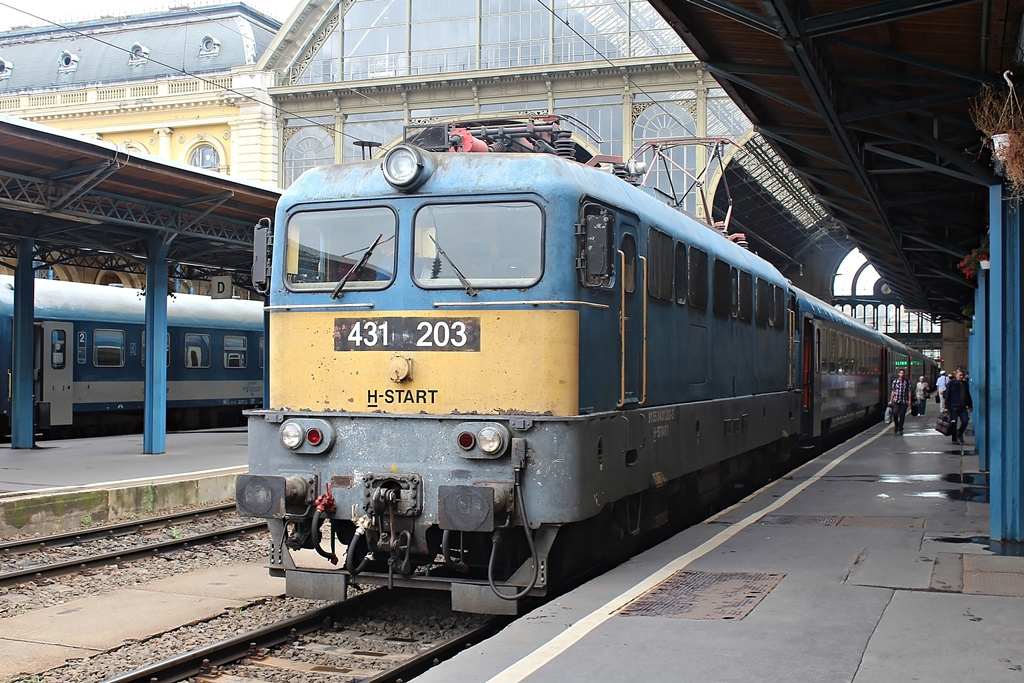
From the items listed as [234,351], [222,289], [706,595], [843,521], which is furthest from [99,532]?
[234,351]

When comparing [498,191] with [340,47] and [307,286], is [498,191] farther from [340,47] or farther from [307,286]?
[340,47]

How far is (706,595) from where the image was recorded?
742 cm

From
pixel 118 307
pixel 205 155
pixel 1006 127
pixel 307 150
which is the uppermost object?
pixel 205 155

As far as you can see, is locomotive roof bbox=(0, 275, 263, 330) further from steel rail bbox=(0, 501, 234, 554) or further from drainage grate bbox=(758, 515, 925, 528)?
drainage grate bbox=(758, 515, 925, 528)

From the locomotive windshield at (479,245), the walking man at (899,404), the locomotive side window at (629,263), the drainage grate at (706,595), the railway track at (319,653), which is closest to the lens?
the railway track at (319,653)

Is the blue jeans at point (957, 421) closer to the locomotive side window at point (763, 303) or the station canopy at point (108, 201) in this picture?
the locomotive side window at point (763, 303)

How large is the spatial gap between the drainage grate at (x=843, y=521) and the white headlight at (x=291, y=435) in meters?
5.27

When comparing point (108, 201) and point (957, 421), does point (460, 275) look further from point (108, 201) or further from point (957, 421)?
point (957, 421)

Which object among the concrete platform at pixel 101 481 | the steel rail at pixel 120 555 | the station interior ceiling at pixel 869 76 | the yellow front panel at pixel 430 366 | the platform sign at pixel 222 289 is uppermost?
the station interior ceiling at pixel 869 76

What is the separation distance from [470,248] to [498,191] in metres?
0.45

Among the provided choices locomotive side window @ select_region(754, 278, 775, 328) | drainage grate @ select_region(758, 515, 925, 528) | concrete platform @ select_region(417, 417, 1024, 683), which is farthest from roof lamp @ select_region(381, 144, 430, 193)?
locomotive side window @ select_region(754, 278, 775, 328)

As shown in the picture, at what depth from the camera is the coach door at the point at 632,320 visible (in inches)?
326

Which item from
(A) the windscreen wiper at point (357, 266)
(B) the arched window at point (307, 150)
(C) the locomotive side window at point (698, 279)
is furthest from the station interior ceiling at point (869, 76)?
(B) the arched window at point (307, 150)

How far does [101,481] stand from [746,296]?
9.01 metres
